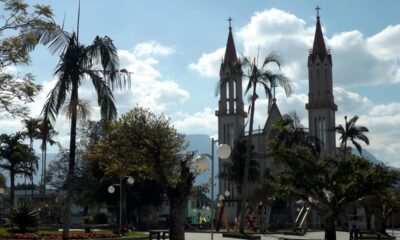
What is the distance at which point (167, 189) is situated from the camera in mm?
20422

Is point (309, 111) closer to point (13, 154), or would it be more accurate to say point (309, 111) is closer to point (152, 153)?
point (13, 154)

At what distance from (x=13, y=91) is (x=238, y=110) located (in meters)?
65.5

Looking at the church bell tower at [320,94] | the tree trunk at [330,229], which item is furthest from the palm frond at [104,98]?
the church bell tower at [320,94]

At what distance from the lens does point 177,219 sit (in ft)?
66.6

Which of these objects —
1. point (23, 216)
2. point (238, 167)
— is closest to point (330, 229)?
point (23, 216)

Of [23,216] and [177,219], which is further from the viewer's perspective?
[23,216]

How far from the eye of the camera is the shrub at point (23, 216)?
104 feet

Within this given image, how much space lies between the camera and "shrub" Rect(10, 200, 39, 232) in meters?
31.5

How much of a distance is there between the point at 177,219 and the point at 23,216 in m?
14.5

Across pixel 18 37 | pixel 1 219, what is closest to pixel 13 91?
pixel 18 37

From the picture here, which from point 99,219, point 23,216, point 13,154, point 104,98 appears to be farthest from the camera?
point 99,219

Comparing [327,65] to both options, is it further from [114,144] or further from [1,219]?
[114,144]

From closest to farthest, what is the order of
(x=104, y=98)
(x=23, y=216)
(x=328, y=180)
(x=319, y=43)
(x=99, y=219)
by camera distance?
1. (x=104, y=98)
2. (x=328, y=180)
3. (x=23, y=216)
4. (x=99, y=219)
5. (x=319, y=43)

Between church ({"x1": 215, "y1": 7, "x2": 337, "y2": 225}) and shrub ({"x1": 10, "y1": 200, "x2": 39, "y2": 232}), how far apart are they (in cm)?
4017
